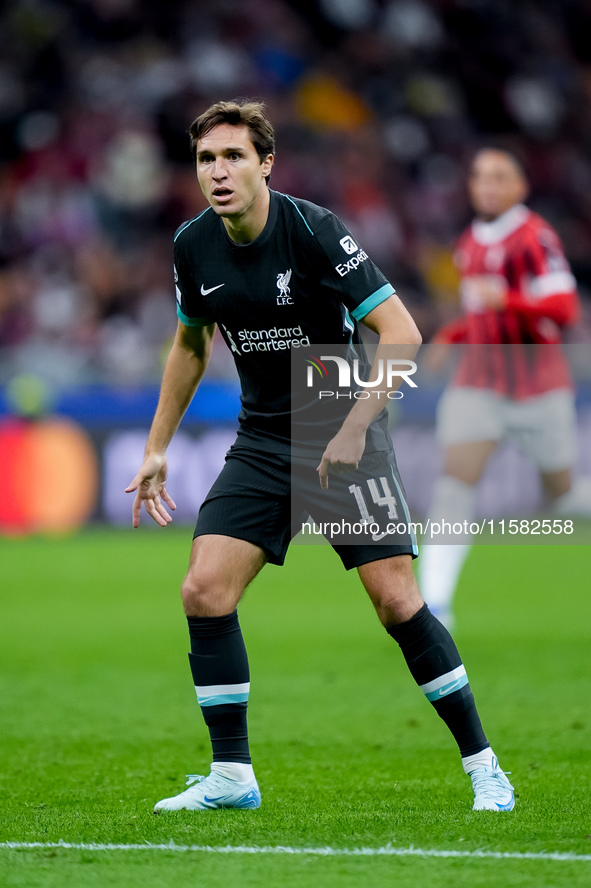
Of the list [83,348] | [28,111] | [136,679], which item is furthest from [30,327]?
[136,679]

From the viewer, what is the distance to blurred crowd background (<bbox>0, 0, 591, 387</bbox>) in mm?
15398

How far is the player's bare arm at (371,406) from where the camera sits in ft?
12.7

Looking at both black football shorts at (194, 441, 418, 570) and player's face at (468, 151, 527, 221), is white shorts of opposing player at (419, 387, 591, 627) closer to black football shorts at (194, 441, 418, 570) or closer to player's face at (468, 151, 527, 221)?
player's face at (468, 151, 527, 221)

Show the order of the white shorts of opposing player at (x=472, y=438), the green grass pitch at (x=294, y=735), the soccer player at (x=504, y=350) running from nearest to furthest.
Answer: the green grass pitch at (x=294, y=735) < the white shorts of opposing player at (x=472, y=438) < the soccer player at (x=504, y=350)

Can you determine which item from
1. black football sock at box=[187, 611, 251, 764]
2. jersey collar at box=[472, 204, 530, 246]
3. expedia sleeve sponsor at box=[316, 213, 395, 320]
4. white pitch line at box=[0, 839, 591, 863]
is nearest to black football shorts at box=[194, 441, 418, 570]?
black football sock at box=[187, 611, 251, 764]

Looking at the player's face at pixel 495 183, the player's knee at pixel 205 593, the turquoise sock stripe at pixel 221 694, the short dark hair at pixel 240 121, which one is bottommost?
the turquoise sock stripe at pixel 221 694

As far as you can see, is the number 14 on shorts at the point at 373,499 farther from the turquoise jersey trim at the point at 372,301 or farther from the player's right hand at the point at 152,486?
the player's right hand at the point at 152,486

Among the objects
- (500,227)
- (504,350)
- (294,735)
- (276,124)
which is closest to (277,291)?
(294,735)

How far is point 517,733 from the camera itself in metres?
5.31

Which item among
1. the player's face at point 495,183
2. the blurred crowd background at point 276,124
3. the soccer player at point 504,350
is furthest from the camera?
the blurred crowd background at point 276,124

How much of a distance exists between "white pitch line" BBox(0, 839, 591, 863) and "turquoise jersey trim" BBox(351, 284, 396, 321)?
5.05 feet

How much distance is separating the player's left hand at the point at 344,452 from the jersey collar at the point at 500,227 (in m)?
3.92

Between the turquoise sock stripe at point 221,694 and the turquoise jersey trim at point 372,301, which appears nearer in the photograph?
the turquoise jersey trim at point 372,301

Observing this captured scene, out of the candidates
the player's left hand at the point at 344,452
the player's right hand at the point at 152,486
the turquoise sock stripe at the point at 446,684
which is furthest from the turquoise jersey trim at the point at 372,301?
the turquoise sock stripe at the point at 446,684
